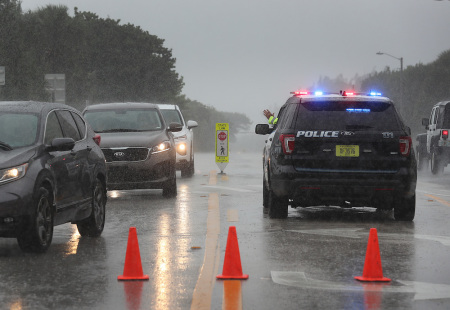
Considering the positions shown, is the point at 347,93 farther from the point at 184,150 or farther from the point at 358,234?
the point at 184,150

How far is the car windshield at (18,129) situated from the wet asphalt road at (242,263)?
45.3 inches

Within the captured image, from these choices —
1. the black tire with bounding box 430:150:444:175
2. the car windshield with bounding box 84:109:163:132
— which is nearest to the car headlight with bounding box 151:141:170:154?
the car windshield with bounding box 84:109:163:132

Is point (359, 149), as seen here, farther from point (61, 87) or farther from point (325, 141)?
point (61, 87)

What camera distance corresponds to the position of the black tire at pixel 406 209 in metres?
13.4

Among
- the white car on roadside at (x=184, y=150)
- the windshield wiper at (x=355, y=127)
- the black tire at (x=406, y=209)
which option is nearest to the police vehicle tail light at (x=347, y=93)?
the windshield wiper at (x=355, y=127)

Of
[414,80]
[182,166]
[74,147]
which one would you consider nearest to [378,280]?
[74,147]

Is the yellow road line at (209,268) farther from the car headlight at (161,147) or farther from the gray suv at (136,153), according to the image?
the car headlight at (161,147)

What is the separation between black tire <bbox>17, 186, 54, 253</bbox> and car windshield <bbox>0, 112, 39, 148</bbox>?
26.5 inches

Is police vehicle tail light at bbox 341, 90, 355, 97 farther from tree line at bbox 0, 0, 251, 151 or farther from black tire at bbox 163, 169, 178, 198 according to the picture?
tree line at bbox 0, 0, 251, 151

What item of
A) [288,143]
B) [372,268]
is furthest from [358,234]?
[372,268]

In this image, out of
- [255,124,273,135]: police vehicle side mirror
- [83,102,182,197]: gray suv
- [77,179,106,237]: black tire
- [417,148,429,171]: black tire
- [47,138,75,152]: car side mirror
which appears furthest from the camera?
[417,148,429,171]: black tire

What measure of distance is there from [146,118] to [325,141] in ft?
22.4

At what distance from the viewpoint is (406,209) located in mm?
13398

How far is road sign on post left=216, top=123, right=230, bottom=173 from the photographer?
2852 centimetres
